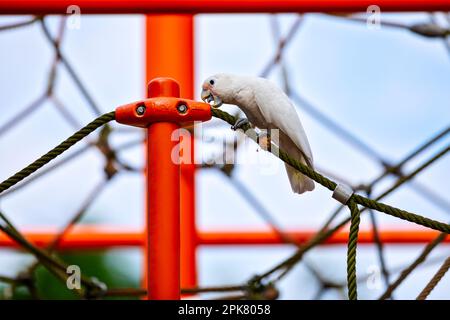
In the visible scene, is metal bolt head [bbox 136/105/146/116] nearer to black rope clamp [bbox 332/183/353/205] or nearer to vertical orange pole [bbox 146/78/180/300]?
vertical orange pole [bbox 146/78/180/300]

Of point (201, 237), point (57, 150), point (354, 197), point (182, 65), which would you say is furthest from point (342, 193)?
point (201, 237)

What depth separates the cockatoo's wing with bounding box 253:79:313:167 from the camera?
52.2 inches

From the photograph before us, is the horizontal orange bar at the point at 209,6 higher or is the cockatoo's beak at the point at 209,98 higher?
the horizontal orange bar at the point at 209,6

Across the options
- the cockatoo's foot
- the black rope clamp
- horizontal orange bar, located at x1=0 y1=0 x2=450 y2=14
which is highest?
horizontal orange bar, located at x1=0 y1=0 x2=450 y2=14

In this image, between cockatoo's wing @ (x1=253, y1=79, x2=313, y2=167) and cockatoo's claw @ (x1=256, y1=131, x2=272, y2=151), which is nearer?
cockatoo's claw @ (x1=256, y1=131, x2=272, y2=151)

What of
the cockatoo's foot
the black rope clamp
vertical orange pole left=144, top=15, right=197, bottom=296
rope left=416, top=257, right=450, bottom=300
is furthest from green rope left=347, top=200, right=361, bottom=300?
vertical orange pole left=144, top=15, right=197, bottom=296

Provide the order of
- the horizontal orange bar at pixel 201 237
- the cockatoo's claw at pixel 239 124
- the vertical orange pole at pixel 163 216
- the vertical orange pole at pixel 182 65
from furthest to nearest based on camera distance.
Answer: the horizontal orange bar at pixel 201 237 < the vertical orange pole at pixel 182 65 < the cockatoo's claw at pixel 239 124 < the vertical orange pole at pixel 163 216

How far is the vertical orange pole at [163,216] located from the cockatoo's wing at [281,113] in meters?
0.26

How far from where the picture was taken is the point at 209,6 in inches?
55.8

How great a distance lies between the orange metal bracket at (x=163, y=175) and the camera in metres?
1.07

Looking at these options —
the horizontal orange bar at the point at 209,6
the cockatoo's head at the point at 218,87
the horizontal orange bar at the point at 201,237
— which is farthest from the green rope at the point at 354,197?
the horizontal orange bar at the point at 201,237

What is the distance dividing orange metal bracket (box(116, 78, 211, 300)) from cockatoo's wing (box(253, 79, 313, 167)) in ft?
0.73

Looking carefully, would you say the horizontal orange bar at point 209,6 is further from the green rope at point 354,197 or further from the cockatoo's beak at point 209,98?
the green rope at point 354,197

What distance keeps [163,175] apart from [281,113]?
304 mm
